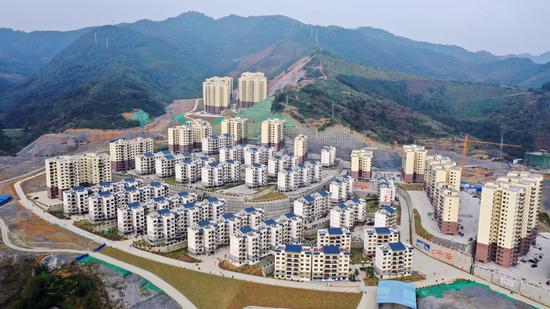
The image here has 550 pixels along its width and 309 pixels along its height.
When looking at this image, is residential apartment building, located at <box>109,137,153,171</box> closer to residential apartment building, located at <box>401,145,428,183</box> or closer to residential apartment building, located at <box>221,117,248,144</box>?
residential apartment building, located at <box>221,117,248,144</box>

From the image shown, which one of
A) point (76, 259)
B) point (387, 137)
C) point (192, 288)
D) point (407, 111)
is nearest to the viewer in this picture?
point (192, 288)

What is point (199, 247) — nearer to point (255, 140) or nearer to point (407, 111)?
point (255, 140)

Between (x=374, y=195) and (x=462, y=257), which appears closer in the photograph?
(x=462, y=257)

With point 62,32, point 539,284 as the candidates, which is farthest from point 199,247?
point 62,32

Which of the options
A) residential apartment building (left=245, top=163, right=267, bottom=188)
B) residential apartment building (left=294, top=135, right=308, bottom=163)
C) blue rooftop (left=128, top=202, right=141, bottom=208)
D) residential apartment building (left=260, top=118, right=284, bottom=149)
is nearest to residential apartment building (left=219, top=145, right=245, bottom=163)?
residential apartment building (left=260, top=118, right=284, bottom=149)

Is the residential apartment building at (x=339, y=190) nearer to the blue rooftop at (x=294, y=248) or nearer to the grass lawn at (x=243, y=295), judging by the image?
the blue rooftop at (x=294, y=248)

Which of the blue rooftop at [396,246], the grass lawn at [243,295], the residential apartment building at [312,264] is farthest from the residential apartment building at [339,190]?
the grass lawn at [243,295]
